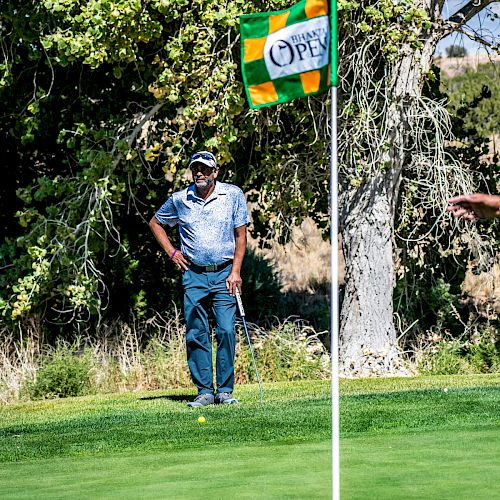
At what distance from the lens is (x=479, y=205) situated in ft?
17.6

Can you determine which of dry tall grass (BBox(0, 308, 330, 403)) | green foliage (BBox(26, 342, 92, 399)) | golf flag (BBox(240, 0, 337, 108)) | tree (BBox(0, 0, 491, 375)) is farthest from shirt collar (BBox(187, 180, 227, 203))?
green foliage (BBox(26, 342, 92, 399))

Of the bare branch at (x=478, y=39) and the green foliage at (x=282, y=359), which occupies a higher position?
the bare branch at (x=478, y=39)

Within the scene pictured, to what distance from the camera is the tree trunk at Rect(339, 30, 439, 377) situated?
13227mm

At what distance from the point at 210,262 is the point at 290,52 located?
4117mm

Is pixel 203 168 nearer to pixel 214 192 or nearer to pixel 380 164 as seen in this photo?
pixel 214 192

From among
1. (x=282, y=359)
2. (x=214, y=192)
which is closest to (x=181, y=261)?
(x=214, y=192)

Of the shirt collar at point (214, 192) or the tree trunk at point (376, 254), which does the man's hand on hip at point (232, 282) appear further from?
the tree trunk at point (376, 254)

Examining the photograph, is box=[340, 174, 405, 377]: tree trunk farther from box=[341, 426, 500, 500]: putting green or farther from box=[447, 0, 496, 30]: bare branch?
box=[341, 426, 500, 500]: putting green

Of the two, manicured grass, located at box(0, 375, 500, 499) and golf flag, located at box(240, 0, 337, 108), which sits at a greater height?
golf flag, located at box(240, 0, 337, 108)

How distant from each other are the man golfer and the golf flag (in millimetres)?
3505

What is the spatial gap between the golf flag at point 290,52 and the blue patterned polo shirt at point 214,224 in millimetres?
3500

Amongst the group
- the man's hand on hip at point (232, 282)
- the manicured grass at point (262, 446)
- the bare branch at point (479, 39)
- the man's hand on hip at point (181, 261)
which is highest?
the bare branch at point (479, 39)

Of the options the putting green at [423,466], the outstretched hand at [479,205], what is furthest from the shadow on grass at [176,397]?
the outstretched hand at [479,205]

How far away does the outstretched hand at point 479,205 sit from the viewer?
5.31 meters
